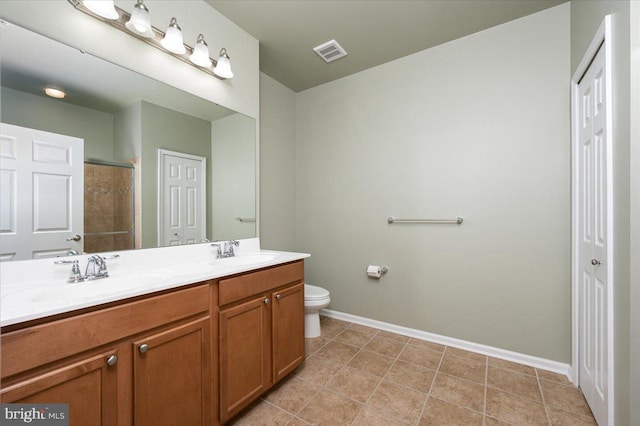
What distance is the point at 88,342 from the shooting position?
87 centimetres

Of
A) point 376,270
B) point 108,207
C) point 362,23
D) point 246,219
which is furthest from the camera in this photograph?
point 376,270

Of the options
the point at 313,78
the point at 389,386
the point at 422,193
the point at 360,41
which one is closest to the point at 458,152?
the point at 422,193

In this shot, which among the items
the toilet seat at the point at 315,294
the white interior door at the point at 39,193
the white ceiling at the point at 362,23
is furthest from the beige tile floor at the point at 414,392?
the white ceiling at the point at 362,23

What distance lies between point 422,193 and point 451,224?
1.16 feet

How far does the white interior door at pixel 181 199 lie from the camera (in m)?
1.57

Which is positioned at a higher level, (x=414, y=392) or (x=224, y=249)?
(x=224, y=249)

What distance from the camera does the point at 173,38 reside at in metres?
1.50

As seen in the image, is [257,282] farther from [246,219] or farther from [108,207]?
[108,207]

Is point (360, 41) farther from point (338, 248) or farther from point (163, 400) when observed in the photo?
point (163, 400)

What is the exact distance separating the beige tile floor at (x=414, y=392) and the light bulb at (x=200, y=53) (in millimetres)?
2118

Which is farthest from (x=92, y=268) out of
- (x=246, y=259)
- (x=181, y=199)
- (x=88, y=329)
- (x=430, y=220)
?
(x=430, y=220)

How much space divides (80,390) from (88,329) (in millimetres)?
195

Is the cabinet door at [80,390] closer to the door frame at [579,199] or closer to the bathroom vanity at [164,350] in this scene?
the bathroom vanity at [164,350]

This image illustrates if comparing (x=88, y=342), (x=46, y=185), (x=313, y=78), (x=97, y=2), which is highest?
(x=313, y=78)
